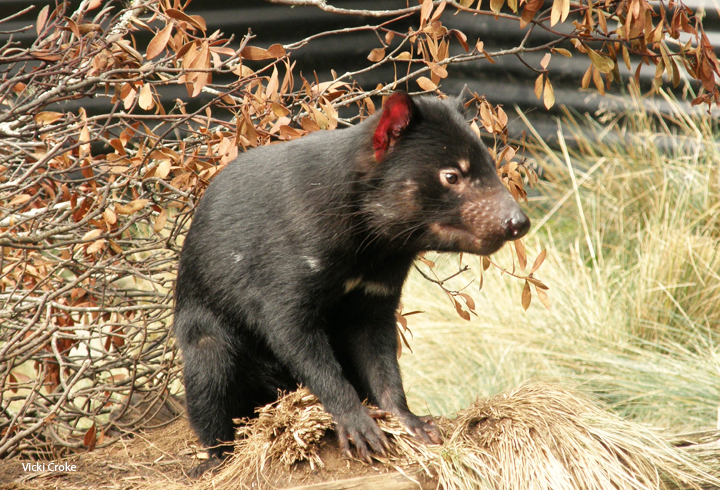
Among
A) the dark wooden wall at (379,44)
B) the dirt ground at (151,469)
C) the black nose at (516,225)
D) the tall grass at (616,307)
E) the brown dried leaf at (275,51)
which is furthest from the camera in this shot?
the dark wooden wall at (379,44)

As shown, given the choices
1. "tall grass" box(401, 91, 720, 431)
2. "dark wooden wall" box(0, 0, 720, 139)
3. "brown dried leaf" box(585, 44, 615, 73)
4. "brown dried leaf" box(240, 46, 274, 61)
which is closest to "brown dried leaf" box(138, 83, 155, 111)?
"brown dried leaf" box(240, 46, 274, 61)

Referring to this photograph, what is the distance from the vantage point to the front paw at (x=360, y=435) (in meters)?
2.46

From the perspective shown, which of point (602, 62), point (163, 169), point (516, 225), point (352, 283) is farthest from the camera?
point (163, 169)

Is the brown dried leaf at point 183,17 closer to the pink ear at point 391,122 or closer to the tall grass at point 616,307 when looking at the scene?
the pink ear at point 391,122

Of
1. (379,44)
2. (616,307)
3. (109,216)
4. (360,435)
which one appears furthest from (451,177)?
(379,44)

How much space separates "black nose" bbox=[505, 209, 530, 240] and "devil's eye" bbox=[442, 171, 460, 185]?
22 centimetres

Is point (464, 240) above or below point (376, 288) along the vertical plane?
above

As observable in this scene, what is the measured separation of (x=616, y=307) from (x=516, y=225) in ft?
8.60

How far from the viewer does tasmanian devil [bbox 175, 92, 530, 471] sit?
96.7 inches

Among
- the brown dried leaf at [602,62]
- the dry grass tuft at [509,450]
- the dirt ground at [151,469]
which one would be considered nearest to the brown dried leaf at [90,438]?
the dirt ground at [151,469]

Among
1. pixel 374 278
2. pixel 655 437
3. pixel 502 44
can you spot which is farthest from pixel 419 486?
pixel 502 44

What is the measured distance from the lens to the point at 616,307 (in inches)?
185

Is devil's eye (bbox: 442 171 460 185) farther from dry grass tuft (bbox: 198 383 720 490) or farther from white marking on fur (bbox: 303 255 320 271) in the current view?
dry grass tuft (bbox: 198 383 720 490)

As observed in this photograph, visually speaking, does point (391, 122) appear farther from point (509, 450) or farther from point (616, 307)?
point (616, 307)
